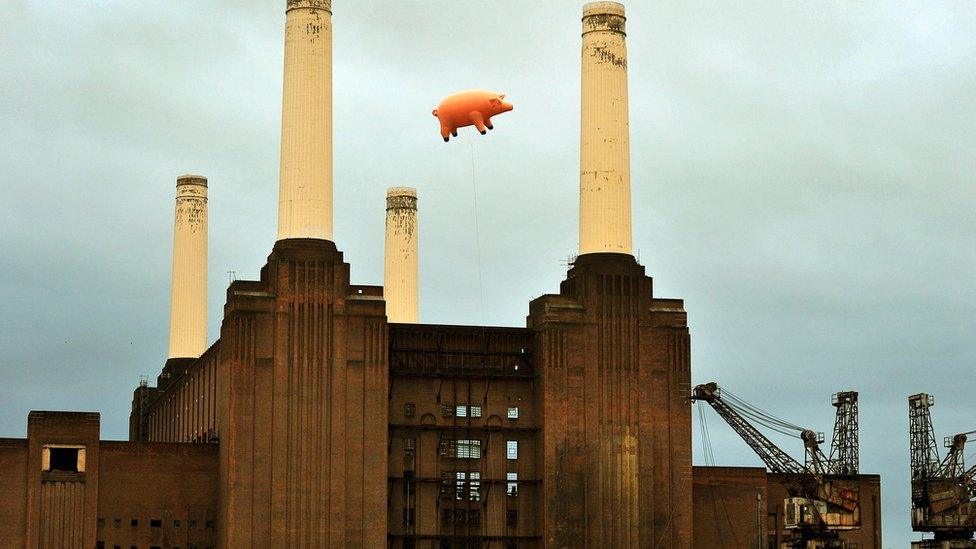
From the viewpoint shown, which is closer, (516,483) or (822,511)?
(516,483)

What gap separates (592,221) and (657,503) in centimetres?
1773

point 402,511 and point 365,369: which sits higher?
point 365,369

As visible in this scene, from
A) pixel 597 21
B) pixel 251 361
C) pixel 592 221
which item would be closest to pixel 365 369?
pixel 251 361

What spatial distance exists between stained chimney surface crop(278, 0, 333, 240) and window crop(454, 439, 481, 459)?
15224 millimetres

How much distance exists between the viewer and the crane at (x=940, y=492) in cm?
14675

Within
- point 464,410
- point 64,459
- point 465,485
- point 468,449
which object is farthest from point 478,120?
point 64,459

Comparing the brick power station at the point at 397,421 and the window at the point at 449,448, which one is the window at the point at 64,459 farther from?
the window at the point at 449,448

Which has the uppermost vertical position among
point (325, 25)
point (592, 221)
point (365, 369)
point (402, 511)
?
point (325, 25)

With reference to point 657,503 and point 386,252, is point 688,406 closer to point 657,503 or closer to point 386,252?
point 657,503

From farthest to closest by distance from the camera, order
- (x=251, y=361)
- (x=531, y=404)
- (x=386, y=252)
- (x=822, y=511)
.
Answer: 1. (x=386, y=252)
2. (x=822, y=511)
3. (x=531, y=404)
4. (x=251, y=361)

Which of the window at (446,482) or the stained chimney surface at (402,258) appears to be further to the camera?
A: the stained chimney surface at (402,258)

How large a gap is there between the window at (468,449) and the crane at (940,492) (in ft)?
139

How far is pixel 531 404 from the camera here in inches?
4783

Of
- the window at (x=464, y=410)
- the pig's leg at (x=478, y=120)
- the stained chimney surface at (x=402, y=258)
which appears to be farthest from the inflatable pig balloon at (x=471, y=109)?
the stained chimney surface at (x=402, y=258)
